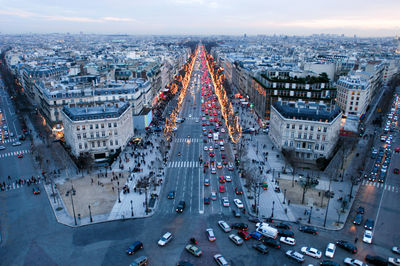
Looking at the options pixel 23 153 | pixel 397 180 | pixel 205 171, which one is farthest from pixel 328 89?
pixel 23 153

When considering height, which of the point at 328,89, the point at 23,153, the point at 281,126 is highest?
the point at 328,89

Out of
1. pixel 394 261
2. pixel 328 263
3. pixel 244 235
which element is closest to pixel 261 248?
pixel 244 235

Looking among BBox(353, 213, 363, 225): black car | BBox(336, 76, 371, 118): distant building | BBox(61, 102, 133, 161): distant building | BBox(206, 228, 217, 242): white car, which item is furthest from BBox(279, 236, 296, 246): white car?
BBox(336, 76, 371, 118): distant building

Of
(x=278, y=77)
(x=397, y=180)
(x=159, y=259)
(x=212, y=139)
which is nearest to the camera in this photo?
(x=159, y=259)

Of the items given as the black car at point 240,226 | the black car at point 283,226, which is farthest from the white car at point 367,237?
the black car at point 240,226

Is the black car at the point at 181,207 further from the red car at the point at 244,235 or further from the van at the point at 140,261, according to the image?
the van at the point at 140,261

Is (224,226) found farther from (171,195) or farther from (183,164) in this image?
(183,164)

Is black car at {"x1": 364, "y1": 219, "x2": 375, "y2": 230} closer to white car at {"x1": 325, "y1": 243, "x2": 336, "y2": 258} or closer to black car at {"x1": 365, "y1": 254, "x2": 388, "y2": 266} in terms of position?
black car at {"x1": 365, "y1": 254, "x2": 388, "y2": 266}

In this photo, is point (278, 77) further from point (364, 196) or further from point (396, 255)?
point (396, 255)
